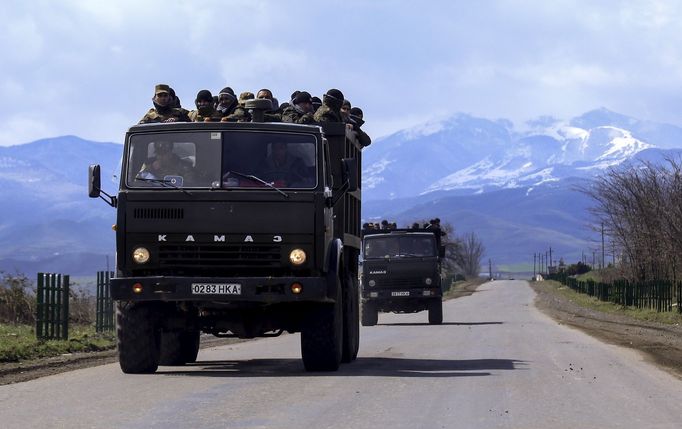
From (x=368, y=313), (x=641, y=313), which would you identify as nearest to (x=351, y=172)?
(x=368, y=313)

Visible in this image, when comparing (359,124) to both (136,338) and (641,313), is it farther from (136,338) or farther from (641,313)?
(641,313)

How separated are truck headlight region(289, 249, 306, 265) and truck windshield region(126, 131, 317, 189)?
775 millimetres

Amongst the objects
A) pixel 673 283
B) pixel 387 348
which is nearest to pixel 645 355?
pixel 387 348

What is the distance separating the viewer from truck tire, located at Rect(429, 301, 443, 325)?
36034 millimetres

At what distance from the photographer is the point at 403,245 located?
117 feet

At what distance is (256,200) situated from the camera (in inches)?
561

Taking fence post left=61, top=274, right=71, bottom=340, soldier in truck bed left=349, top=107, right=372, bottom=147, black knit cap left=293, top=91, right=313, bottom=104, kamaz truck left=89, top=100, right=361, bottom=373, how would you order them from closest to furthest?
kamaz truck left=89, top=100, right=361, bottom=373 → black knit cap left=293, top=91, right=313, bottom=104 → soldier in truck bed left=349, top=107, right=372, bottom=147 → fence post left=61, top=274, right=71, bottom=340

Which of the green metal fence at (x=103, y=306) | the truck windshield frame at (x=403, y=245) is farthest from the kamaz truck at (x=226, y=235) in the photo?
the truck windshield frame at (x=403, y=245)

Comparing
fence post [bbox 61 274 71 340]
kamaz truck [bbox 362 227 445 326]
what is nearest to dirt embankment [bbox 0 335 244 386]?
fence post [bbox 61 274 71 340]

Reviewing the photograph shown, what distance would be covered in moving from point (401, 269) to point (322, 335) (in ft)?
68.7

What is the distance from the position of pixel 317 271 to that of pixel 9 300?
17.1 m

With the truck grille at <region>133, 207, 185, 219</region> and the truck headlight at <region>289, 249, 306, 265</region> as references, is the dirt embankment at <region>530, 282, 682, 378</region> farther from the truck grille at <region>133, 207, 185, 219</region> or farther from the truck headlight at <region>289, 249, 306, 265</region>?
the truck grille at <region>133, 207, 185, 219</region>

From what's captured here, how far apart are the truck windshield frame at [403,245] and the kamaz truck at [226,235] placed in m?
20.3

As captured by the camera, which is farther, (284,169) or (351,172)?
(351,172)
